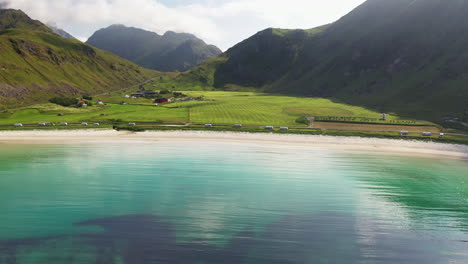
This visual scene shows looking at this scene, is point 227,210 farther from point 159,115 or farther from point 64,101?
point 64,101

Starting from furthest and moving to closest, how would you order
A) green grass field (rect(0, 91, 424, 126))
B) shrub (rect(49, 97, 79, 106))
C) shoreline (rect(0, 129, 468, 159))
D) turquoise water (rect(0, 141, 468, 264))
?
shrub (rect(49, 97, 79, 106))
green grass field (rect(0, 91, 424, 126))
shoreline (rect(0, 129, 468, 159))
turquoise water (rect(0, 141, 468, 264))

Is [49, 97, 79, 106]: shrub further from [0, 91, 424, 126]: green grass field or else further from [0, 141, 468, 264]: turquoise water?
[0, 141, 468, 264]: turquoise water

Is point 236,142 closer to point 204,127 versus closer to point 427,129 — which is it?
point 204,127

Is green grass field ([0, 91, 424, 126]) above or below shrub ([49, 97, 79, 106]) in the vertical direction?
below

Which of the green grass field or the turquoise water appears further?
the green grass field

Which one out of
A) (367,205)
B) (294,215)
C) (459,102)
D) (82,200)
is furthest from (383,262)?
(459,102)

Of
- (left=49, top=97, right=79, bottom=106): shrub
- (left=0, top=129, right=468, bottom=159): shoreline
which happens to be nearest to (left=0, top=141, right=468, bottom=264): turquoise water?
(left=0, top=129, right=468, bottom=159): shoreline
